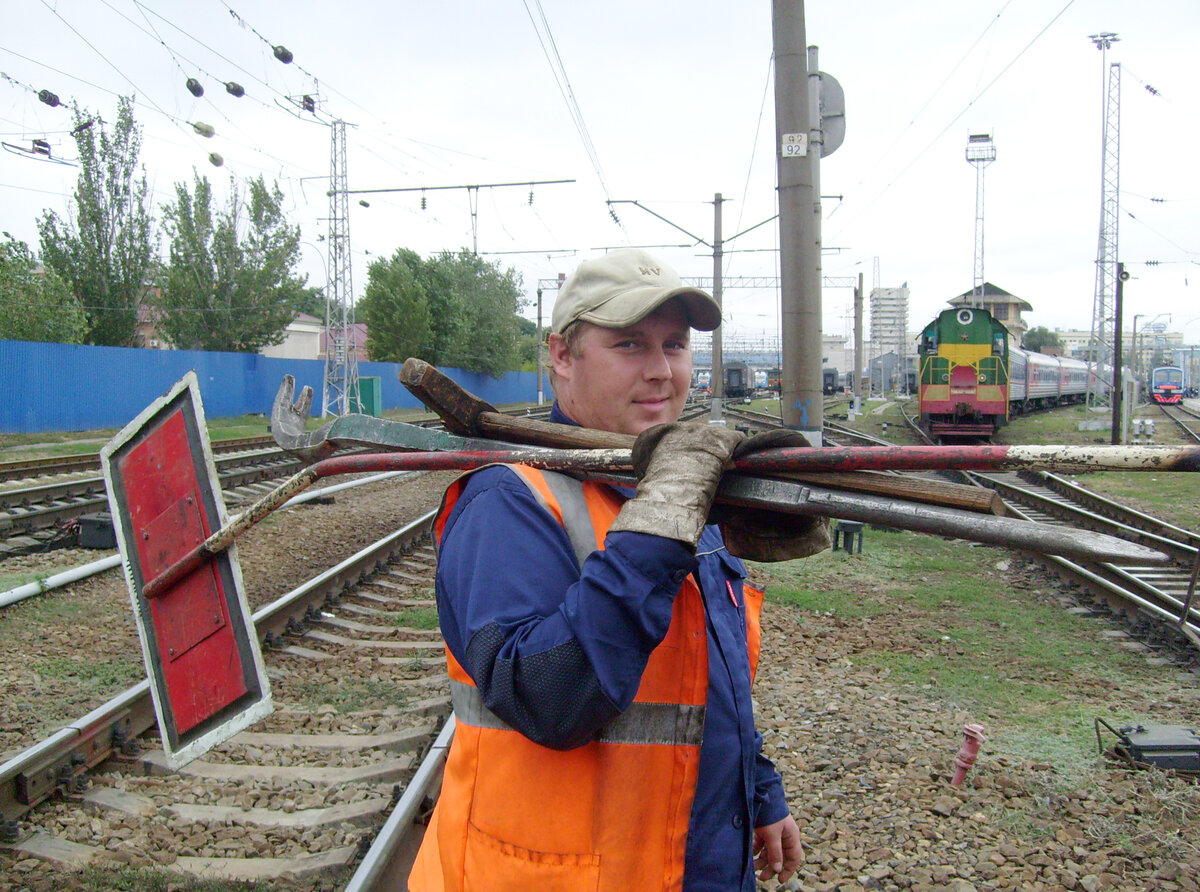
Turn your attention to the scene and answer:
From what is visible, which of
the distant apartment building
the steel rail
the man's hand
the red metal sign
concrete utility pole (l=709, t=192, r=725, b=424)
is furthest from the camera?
the distant apartment building

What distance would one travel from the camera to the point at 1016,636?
635cm

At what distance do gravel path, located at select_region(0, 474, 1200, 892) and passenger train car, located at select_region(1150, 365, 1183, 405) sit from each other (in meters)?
59.0

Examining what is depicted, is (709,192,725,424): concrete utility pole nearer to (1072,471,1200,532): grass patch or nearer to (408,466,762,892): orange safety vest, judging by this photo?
(1072,471,1200,532): grass patch

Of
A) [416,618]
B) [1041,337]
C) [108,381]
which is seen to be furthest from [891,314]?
[416,618]

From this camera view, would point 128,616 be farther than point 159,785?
Yes

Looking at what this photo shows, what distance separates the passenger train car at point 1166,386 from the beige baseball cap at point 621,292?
6472 cm

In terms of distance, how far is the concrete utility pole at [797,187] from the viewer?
7.88m

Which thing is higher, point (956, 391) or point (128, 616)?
point (956, 391)

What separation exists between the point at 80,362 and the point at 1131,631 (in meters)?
26.5

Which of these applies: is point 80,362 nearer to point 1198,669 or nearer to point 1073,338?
point 1198,669

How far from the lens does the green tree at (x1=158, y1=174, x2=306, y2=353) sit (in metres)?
36.2

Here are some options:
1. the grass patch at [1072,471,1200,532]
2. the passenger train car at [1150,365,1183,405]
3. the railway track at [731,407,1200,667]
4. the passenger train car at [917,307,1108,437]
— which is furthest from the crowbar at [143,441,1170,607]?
the passenger train car at [1150,365,1183,405]

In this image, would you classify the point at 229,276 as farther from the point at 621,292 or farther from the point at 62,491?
the point at 621,292

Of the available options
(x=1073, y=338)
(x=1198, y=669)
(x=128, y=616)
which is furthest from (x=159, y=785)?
(x=1073, y=338)
